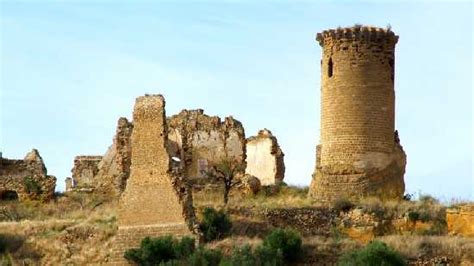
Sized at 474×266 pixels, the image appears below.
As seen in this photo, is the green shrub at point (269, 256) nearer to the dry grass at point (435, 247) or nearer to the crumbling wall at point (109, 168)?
the dry grass at point (435, 247)

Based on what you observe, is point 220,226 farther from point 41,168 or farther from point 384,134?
point 41,168

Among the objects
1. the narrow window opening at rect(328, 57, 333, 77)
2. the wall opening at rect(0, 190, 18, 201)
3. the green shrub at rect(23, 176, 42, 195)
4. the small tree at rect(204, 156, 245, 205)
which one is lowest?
the wall opening at rect(0, 190, 18, 201)

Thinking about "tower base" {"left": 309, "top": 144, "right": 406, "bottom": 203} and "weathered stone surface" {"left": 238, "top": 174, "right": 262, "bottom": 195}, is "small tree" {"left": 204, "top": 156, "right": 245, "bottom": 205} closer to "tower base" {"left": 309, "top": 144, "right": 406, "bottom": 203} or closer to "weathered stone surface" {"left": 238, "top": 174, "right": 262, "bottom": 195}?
"weathered stone surface" {"left": 238, "top": 174, "right": 262, "bottom": 195}

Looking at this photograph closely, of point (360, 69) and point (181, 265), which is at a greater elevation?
point (360, 69)

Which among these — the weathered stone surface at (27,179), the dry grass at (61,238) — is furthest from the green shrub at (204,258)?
the weathered stone surface at (27,179)

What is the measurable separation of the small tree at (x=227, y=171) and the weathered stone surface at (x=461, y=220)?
22.7 ft

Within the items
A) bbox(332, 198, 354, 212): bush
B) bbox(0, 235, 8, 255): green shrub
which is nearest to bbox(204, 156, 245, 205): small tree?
bbox(332, 198, 354, 212): bush

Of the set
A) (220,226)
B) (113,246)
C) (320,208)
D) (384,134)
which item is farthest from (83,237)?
(384,134)

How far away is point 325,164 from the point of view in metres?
35.5

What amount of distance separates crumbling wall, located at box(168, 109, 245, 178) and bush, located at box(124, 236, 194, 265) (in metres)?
11.5

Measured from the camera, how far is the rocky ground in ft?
95.3

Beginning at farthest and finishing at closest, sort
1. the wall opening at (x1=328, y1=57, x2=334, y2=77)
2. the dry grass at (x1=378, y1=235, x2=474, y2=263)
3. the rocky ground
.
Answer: the wall opening at (x1=328, y1=57, x2=334, y2=77)
the rocky ground
the dry grass at (x1=378, y1=235, x2=474, y2=263)

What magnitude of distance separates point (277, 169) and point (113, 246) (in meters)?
11.7

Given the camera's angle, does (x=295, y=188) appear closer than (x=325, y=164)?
No
